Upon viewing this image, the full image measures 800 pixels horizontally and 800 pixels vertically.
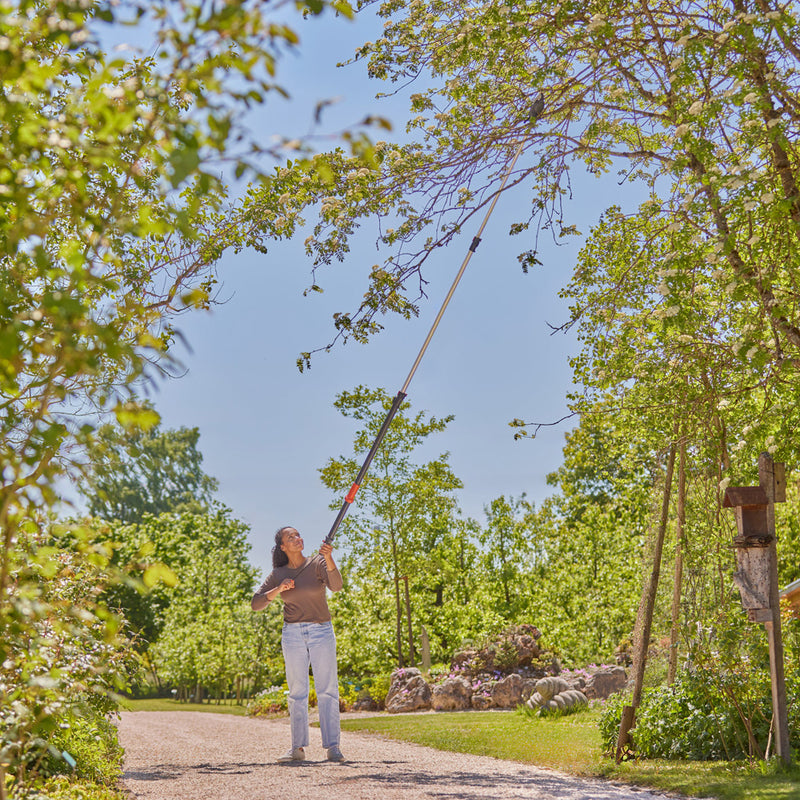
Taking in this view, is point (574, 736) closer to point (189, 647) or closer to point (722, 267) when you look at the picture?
point (722, 267)

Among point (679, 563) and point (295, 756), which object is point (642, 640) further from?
point (295, 756)

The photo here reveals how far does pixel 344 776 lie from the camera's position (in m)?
5.77

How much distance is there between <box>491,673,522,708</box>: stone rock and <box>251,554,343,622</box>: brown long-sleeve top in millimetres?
8270

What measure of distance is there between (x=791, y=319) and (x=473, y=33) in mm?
3051

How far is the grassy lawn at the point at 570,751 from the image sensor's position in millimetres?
5586

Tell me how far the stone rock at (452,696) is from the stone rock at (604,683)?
2001 millimetres

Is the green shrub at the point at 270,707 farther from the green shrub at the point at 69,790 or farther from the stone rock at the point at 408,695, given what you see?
the green shrub at the point at 69,790

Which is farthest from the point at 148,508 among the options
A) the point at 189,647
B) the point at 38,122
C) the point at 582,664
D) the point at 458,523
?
the point at 38,122

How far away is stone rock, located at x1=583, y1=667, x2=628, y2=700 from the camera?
1352 centimetres

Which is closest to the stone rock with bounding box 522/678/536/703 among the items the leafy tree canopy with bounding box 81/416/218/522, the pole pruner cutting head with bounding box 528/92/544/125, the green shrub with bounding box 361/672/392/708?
the green shrub with bounding box 361/672/392/708

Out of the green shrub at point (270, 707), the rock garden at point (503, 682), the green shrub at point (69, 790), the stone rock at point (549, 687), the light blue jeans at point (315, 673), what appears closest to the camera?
the green shrub at point (69, 790)

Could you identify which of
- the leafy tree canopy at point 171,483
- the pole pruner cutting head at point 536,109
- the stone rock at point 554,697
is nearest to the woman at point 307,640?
the pole pruner cutting head at point 536,109

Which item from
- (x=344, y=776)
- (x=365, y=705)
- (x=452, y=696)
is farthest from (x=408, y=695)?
(x=344, y=776)

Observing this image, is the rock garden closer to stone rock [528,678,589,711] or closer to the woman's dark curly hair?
stone rock [528,678,589,711]
